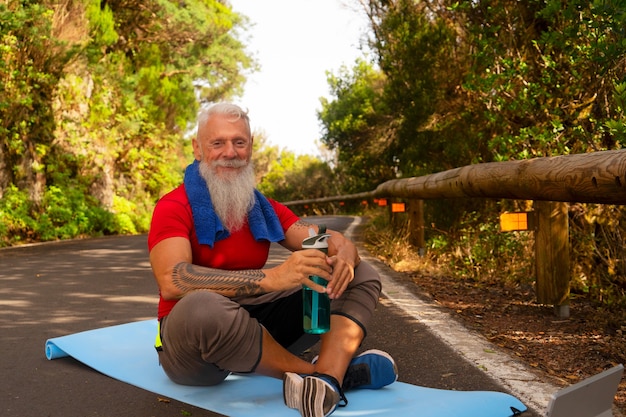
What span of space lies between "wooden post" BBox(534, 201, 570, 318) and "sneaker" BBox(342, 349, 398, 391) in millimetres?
2292

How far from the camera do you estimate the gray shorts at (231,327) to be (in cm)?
327

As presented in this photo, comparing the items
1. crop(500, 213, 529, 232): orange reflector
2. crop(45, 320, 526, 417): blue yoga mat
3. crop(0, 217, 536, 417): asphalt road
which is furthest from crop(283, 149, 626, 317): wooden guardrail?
crop(45, 320, 526, 417): blue yoga mat

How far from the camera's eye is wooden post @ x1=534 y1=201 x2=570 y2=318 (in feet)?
18.1

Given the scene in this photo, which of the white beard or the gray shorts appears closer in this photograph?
the gray shorts

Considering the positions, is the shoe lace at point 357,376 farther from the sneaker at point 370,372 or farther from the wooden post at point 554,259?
the wooden post at point 554,259

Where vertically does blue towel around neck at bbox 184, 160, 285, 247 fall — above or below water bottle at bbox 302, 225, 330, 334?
above

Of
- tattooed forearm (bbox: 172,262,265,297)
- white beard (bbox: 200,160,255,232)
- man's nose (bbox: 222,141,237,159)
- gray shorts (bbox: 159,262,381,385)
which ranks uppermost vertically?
man's nose (bbox: 222,141,237,159)

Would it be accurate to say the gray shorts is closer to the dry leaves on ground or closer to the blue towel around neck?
the blue towel around neck

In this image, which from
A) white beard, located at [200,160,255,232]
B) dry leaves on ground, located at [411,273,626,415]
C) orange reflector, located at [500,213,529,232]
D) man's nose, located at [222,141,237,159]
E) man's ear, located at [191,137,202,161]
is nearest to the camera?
white beard, located at [200,160,255,232]

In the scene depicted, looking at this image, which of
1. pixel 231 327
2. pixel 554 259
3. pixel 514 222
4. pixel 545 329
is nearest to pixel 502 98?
pixel 514 222

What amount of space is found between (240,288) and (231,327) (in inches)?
11.7

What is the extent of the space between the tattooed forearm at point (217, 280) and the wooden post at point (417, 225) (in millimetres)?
7444

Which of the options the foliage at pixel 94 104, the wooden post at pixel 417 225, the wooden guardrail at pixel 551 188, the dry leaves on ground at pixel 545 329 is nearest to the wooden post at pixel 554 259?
the wooden guardrail at pixel 551 188

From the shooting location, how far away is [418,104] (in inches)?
604
